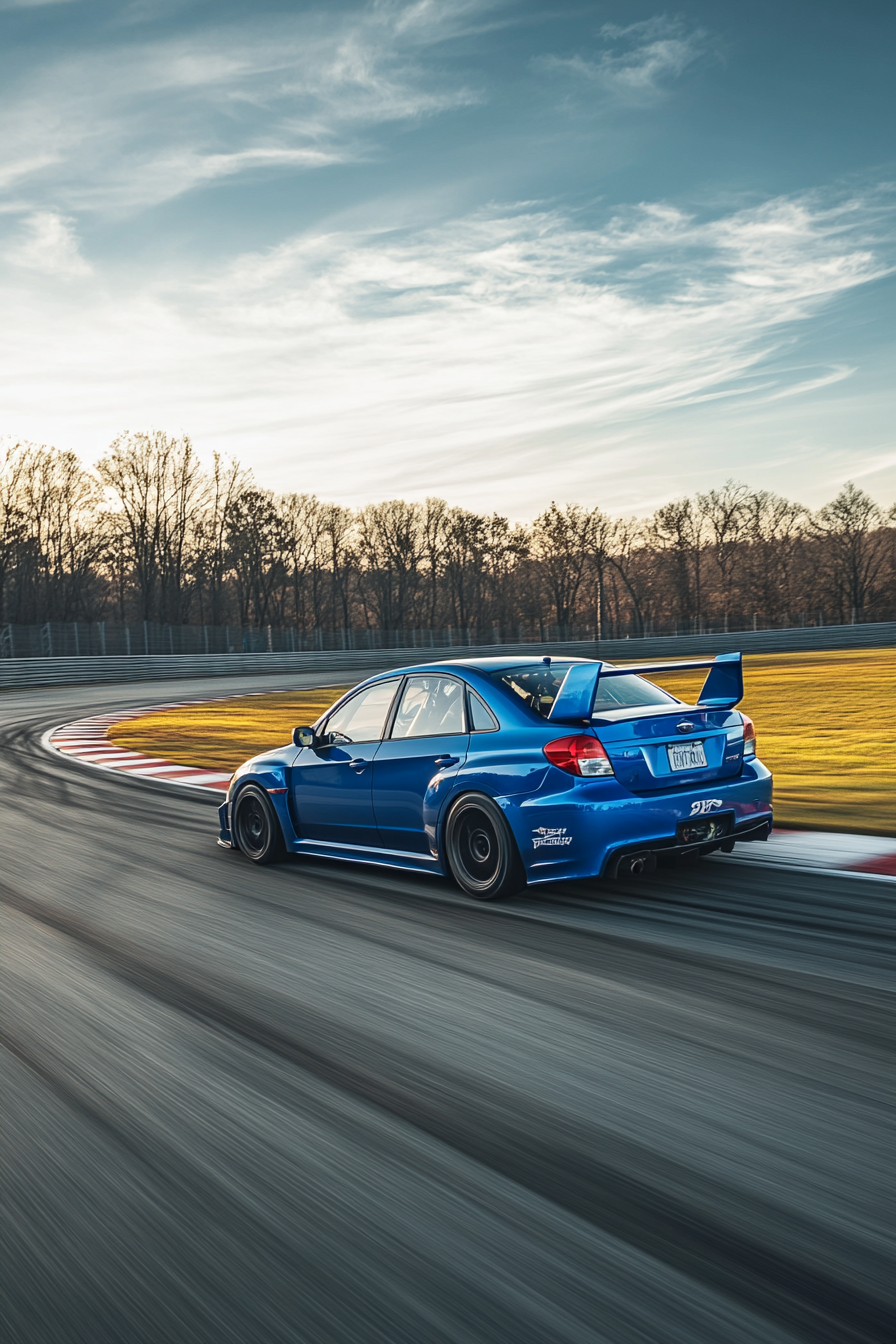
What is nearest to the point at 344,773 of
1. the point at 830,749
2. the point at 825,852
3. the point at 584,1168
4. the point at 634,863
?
the point at 634,863

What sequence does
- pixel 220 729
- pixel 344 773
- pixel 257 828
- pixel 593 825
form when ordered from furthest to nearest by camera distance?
pixel 220 729
pixel 257 828
pixel 344 773
pixel 593 825

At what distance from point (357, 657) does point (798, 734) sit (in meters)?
43.4

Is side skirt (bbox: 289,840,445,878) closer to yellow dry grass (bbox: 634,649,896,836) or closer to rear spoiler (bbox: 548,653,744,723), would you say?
rear spoiler (bbox: 548,653,744,723)

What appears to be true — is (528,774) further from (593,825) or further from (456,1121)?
(456,1121)

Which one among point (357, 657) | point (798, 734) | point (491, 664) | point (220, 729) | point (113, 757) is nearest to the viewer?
point (491, 664)

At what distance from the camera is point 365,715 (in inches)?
298

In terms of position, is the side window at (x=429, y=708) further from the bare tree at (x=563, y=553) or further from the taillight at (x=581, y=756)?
the bare tree at (x=563, y=553)

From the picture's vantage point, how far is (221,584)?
248 feet

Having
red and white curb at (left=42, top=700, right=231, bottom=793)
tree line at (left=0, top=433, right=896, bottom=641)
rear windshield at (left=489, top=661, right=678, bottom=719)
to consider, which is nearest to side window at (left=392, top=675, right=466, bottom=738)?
rear windshield at (left=489, top=661, right=678, bottom=719)

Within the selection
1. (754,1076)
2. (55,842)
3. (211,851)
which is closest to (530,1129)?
Result: (754,1076)

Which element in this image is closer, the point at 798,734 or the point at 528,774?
the point at 528,774

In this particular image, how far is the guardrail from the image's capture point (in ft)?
142

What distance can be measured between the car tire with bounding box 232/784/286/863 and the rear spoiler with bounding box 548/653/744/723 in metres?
2.54

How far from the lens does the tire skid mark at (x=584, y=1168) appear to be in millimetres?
2383
